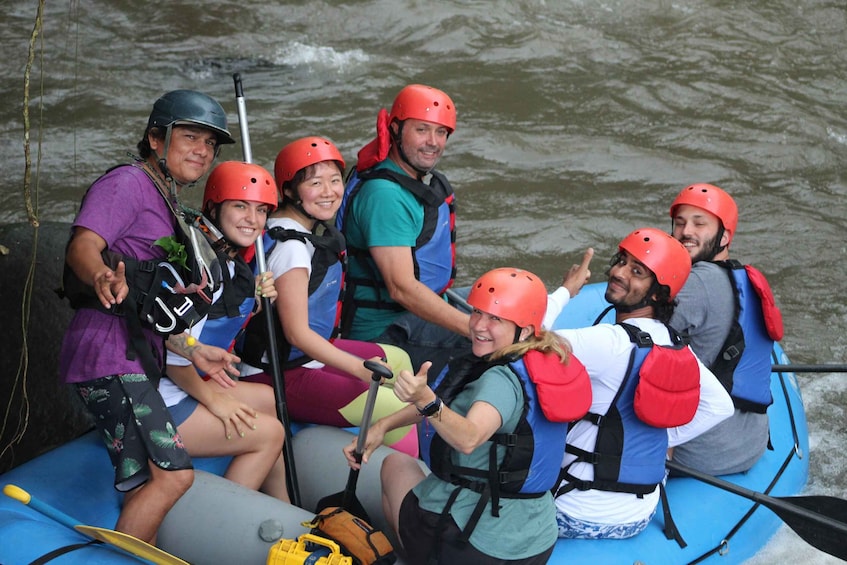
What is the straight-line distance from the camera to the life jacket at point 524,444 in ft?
9.38

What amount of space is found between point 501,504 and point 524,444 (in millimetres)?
198

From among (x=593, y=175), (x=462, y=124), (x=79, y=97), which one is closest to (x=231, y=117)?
(x=79, y=97)

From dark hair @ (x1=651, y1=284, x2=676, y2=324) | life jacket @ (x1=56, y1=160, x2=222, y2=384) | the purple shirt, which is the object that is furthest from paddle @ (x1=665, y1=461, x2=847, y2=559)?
the purple shirt

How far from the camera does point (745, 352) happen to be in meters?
3.95

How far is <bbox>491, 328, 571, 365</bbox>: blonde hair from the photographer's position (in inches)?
114

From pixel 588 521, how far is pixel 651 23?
28.7ft

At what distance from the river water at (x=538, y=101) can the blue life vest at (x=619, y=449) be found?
10.2 feet

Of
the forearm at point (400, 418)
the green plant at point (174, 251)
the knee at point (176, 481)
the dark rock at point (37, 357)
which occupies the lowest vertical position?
the dark rock at point (37, 357)

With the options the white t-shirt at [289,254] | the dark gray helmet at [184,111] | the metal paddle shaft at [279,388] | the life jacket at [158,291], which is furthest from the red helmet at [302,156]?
the life jacket at [158,291]

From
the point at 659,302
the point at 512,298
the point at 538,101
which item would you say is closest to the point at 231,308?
the point at 512,298

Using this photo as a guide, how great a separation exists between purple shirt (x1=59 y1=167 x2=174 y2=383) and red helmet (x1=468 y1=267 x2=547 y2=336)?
39.2 inches

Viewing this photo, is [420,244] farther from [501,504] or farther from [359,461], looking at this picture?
[501,504]

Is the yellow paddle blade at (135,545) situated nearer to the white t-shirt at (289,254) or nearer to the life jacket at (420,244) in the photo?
the white t-shirt at (289,254)

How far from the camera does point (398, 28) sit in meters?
10.4
